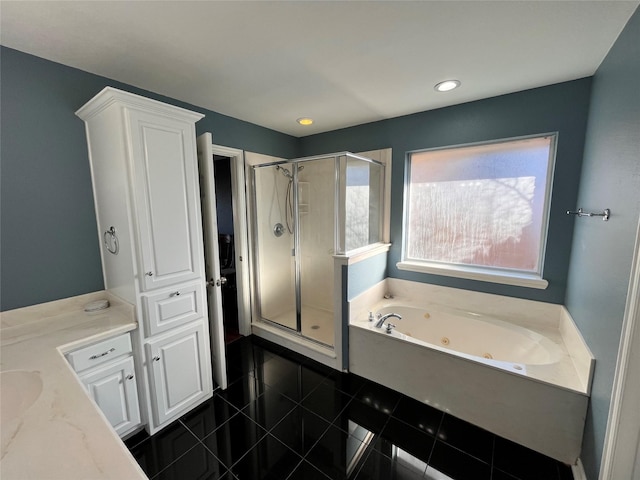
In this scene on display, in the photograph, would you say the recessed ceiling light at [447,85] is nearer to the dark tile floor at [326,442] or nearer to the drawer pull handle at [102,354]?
the dark tile floor at [326,442]

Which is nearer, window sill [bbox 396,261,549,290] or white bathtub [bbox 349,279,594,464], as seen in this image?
white bathtub [bbox 349,279,594,464]

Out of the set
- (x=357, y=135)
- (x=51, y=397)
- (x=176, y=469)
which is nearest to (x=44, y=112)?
(x=51, y=397)

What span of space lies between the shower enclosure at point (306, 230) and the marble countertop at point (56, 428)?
1801 millimetres

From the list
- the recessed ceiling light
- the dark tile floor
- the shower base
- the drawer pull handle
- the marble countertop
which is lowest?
the dark tile floor

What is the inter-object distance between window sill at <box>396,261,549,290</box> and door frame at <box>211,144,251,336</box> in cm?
171

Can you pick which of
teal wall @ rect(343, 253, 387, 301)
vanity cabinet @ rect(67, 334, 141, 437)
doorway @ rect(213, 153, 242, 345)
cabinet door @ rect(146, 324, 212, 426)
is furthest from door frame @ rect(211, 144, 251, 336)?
vanity cabinet @ rect(67, 334, 141, 437)

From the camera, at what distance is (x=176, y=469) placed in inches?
61.3

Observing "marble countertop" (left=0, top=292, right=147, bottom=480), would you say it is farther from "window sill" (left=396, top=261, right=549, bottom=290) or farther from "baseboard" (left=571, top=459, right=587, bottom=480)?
"window sill" (left=396, top=261, right=549, bottom=290)

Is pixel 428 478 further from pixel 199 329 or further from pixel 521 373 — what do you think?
pixel 199 329

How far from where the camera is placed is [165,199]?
1.70 m

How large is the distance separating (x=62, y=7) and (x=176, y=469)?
8.01ft

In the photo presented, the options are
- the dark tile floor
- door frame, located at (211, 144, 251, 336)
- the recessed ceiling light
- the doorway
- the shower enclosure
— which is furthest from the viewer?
the doorway

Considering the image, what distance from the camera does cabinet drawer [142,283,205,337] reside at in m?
1.67

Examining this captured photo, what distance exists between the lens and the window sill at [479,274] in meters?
2.22
